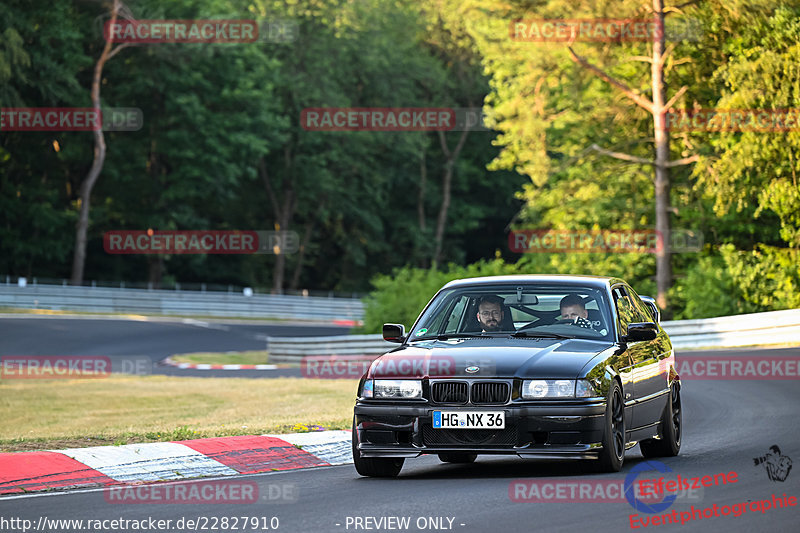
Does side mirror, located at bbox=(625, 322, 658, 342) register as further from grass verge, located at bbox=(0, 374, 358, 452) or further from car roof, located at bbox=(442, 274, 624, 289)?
grass verge, located at bbox=(0, 374, 358, 452)

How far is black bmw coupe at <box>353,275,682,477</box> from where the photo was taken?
972 centimetres

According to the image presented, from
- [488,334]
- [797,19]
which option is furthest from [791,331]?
[488,334]

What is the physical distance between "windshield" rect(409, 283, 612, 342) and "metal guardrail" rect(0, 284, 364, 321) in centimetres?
3919

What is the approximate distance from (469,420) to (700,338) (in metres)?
22.8

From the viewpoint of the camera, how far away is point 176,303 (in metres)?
58.0

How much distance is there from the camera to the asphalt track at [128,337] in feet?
131

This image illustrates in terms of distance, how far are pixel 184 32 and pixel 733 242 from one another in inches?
1212

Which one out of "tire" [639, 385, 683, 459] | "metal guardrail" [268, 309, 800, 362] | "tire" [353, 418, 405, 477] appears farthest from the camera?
"metal guardrail" [268, 309, 800, 362]

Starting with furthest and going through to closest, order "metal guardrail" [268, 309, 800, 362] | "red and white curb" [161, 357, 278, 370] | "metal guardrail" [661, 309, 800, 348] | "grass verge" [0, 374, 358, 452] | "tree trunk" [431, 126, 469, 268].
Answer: "tree trunk" [431, 126, 469, 268]
"red and white curb" [161, 357, 278, 370]
"metal guardrail" [268, 309, 800, 362]
"metal guardrail" [661, 309, 800, 348]
"grass verge" [0, 374, 358, 452]

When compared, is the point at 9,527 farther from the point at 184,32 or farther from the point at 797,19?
the point at 184,32

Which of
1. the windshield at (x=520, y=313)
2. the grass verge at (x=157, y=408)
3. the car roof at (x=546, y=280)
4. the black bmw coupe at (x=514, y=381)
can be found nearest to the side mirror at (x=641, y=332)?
the black bmw coupe at (x=514, y=381)

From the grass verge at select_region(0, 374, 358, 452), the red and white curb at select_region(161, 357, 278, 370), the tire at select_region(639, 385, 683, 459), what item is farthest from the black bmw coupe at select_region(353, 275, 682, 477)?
the red and white curb at select_region(161, 357, 278, 370)

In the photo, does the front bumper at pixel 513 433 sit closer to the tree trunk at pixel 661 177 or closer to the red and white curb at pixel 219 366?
the red and white curb at pixel 219 366

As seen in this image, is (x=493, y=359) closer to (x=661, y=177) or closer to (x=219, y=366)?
(x=219, y=366)
